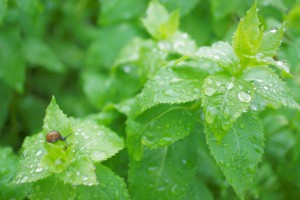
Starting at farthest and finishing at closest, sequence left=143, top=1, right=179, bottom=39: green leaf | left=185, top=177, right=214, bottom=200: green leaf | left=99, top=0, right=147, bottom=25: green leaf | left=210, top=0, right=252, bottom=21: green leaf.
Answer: left=99, top=0, right=147, bottom=25: green leaf < left=210, top=0, right=252, bottom=21: green leaf < left=143, top=1, right=179, bottom=39: green leaf < left=185, top=177, right=214, bottom=200: green leaf

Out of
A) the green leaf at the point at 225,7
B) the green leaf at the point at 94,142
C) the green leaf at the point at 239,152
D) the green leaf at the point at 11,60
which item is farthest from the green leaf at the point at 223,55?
the green leaf at the point at 11,60

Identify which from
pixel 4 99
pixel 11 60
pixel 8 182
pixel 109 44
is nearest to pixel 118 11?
pixel 109 44

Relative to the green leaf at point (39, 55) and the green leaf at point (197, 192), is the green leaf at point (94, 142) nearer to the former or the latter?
the green leaf at point (197, 192)

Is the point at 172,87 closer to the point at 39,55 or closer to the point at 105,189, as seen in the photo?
the point at 105,189

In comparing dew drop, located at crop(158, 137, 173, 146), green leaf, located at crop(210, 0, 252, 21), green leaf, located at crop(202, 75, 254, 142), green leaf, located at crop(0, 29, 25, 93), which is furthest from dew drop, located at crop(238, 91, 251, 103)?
green leaf, located at crop(0, 29, 25, 93)

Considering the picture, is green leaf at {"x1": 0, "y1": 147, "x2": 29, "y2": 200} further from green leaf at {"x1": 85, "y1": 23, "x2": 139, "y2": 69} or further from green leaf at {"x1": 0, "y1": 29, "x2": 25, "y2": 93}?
green leaf at {"x1": 85, "y1": 23, "x2": 139, "y2": 69}
